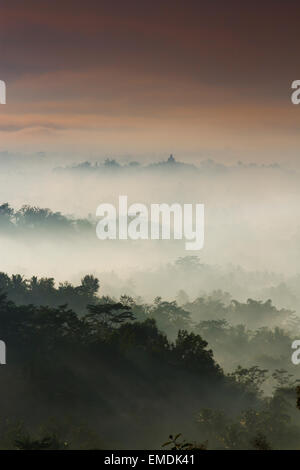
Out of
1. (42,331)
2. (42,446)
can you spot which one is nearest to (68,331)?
(42,331)

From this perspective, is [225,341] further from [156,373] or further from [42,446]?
[42,446]

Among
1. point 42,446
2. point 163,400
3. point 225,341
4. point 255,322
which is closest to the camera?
point 42,446

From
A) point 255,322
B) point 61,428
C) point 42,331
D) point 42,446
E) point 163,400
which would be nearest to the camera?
point 42,446

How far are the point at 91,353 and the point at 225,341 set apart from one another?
39893 mm

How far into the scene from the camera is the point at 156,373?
2776 inches

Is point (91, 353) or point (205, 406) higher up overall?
point (91, 353)

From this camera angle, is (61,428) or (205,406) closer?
(61,428)

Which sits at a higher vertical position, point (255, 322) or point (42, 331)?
point (255, 322)

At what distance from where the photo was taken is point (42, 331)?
73.7 metres

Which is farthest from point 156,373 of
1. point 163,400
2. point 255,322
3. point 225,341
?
point 255,322

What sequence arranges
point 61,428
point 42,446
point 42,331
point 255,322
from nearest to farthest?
point 42,446
point 61,428
point 42,331
point 255,322
